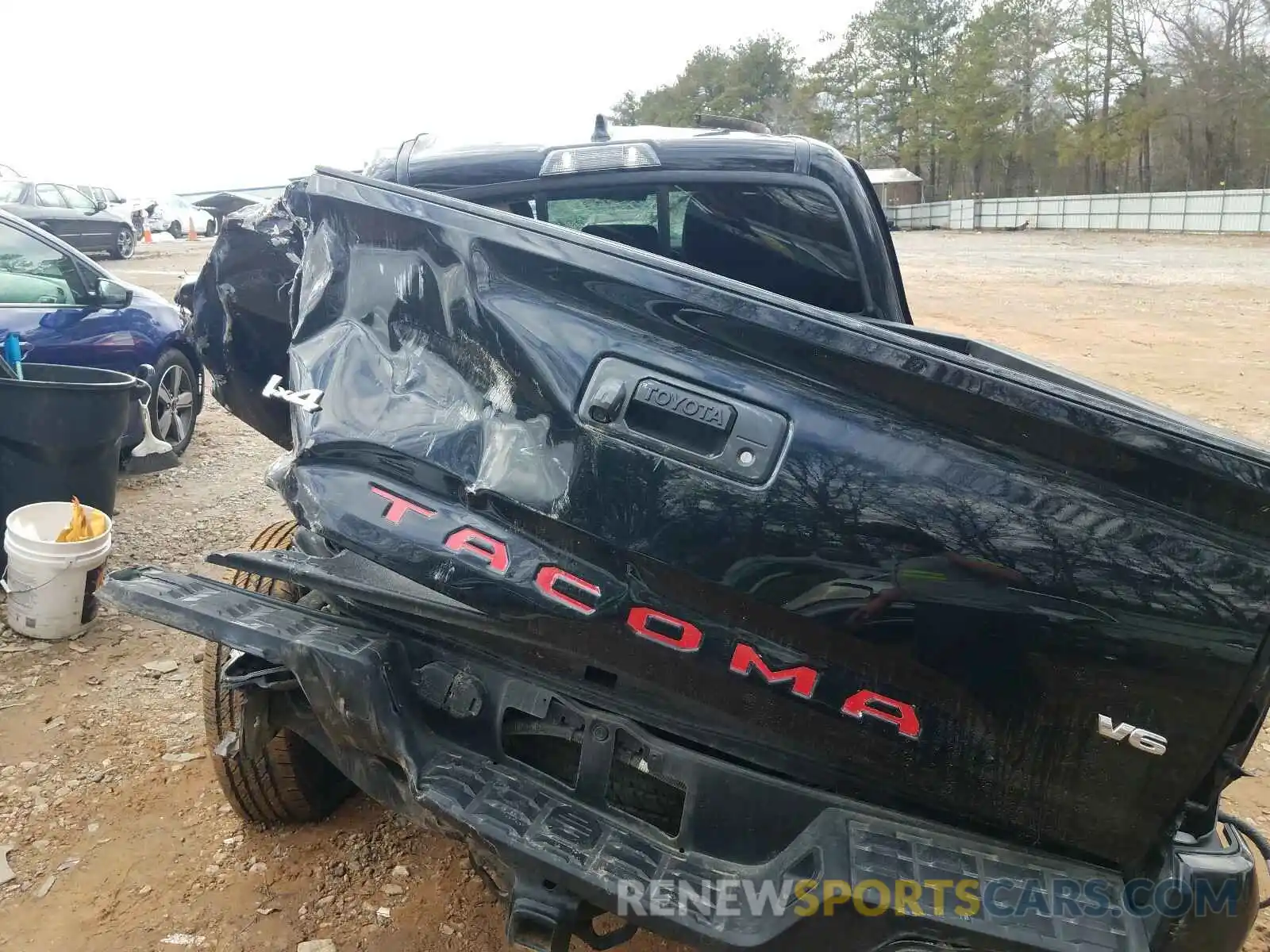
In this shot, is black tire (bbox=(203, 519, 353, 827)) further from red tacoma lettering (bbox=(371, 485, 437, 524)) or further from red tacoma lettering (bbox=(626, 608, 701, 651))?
red tacoma lettering (bbox=(626, 608, 701, 651))

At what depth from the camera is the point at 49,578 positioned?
12.5 feet

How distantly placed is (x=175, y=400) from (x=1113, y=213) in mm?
39649

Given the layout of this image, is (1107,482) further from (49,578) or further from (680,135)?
(49,578)

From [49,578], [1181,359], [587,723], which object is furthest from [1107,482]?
[1181,359]

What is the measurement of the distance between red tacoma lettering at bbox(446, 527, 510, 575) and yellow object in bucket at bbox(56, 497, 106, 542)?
2696 mm

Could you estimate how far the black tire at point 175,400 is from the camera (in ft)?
20.0

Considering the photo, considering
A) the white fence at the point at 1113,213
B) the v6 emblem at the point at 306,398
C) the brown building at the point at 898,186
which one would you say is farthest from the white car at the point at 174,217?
the brown building at the point at 898,186

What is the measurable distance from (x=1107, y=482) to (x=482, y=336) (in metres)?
1.19

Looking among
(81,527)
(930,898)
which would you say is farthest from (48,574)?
(930,898)

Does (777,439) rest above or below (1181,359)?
above

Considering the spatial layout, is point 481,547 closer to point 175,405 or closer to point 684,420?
point 684,420

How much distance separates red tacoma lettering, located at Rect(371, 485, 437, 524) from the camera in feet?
6.32

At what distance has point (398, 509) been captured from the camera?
1951mm

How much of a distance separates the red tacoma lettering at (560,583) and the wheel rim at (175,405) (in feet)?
16.8
